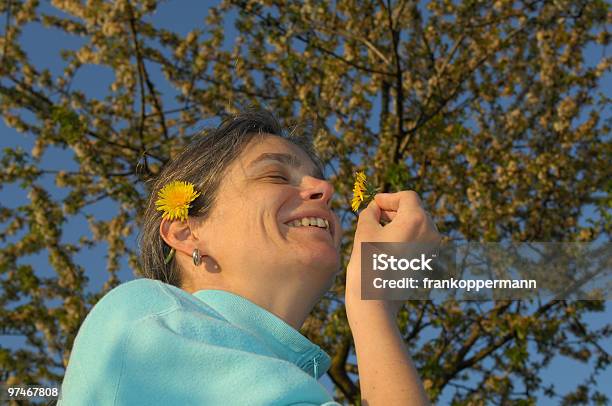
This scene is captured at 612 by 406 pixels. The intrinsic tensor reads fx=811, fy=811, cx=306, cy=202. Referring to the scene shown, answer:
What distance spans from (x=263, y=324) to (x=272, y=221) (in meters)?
0.39

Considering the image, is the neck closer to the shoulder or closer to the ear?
the ear

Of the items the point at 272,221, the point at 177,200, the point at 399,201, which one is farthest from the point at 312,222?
the point at 177,200

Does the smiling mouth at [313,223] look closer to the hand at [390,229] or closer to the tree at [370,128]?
the hand at [390,229]

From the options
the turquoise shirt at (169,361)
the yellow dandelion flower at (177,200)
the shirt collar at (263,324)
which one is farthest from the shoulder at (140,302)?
the yellow dandelion flower at (177,200)

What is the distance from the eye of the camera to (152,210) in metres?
2.56

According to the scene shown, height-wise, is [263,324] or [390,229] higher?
[390,229]

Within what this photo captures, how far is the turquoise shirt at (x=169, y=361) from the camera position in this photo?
1.44 metres

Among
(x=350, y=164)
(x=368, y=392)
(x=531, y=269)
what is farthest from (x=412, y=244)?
(x=350, y=164)

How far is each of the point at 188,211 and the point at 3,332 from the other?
7.38 metres

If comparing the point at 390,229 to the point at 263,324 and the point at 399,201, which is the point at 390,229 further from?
the point at 263,324

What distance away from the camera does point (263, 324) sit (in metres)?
1.86

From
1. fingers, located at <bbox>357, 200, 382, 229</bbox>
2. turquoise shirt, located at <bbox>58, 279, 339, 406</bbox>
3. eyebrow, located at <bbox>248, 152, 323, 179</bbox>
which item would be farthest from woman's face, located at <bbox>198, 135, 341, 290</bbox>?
turquoise shirt, located at <bbox>58, 279, 339, 406</bbox>

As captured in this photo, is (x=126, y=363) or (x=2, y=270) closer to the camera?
(x=126, y=363)

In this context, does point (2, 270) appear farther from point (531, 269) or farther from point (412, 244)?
point (412, 244)
